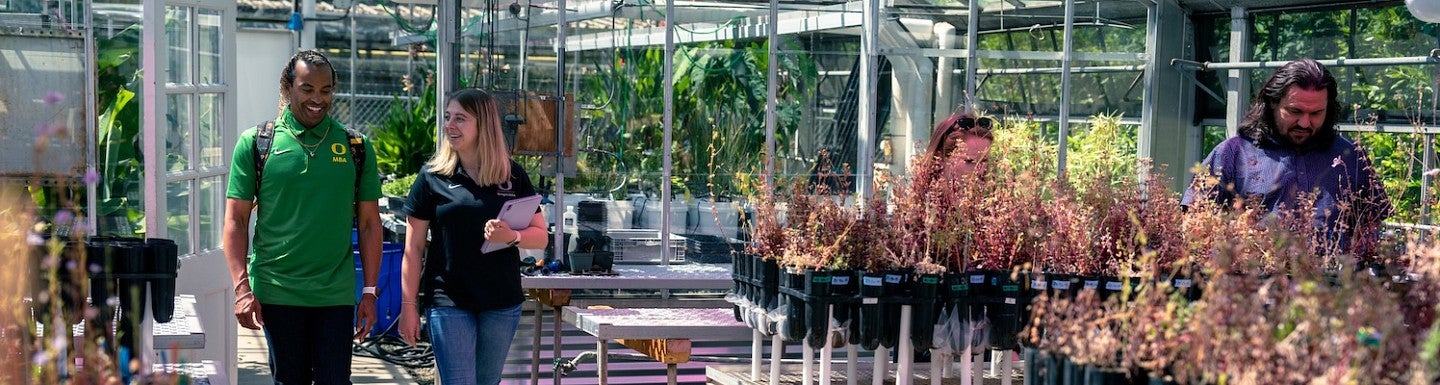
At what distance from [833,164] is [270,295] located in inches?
151

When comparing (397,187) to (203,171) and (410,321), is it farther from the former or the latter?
(410,321)

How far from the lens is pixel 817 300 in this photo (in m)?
3.35

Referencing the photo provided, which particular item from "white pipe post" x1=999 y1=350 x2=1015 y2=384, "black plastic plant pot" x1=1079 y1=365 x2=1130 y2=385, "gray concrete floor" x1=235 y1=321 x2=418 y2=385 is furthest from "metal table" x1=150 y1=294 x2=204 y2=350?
"gray concrete floor" x1=235 y1=321 x2=418 y2=385

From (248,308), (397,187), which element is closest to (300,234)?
(248,308)

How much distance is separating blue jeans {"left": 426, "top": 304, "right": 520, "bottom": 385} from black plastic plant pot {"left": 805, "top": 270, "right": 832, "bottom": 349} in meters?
0.86

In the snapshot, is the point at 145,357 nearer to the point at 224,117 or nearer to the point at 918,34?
the point at 224,117

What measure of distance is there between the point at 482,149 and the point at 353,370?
11.2 feet

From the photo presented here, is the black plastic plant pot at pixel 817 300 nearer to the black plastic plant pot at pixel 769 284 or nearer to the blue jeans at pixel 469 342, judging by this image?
the black plastic plant pot at pixel 769 284

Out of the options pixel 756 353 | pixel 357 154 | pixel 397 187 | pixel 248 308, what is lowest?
pixel 756 353

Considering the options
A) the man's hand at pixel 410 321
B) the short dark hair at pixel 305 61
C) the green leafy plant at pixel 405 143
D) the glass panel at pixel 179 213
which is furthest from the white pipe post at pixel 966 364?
the green leafy plant at pixel 405 143

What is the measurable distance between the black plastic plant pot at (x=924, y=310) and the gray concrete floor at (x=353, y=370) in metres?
3.51

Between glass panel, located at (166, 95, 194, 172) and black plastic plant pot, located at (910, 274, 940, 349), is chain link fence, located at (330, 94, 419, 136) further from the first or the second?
black plastic plant pot, located at (910, 274, 940, 349)

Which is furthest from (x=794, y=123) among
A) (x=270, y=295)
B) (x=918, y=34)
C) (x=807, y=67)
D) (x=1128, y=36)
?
(x=270, y=295)

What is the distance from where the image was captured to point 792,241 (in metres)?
3.47
